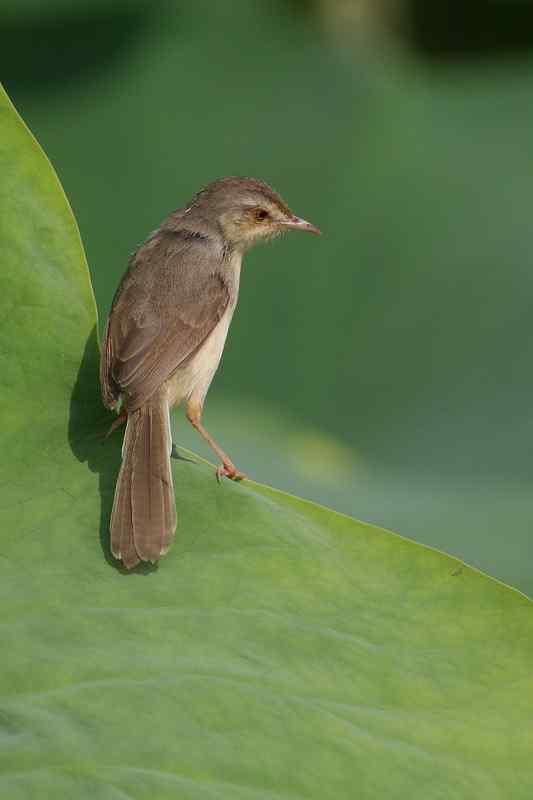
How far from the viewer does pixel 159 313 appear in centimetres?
407

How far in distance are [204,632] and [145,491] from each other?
0.60m

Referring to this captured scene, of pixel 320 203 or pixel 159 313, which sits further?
pixel 320 203

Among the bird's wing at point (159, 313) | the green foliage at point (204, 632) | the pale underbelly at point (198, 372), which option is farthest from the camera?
the pale underbelly at point (198, 372)

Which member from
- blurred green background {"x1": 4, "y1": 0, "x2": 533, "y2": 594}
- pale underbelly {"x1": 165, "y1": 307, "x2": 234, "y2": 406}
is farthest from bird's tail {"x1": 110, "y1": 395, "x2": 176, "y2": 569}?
blurred green background {"x1": 4, "y1": 0, "x2": 533, "y2": 594}

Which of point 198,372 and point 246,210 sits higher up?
point 246,210

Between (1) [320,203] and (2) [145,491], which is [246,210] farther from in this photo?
(2) [145,491]

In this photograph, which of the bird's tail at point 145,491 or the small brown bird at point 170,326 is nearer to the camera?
the bird's tail at point 145,491

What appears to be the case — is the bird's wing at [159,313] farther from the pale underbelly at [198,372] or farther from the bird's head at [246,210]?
the bird's head at [246,210]

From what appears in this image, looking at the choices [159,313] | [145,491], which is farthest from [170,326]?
[145,491]

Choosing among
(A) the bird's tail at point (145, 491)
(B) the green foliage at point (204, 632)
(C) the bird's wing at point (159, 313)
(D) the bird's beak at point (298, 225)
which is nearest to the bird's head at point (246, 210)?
(D) the bird's beak at point (298, 225)

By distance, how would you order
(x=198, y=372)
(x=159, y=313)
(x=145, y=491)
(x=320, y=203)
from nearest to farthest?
(x=145, y=491), (x=159, y=313), (x=198, y=372), (x=320, y=203)

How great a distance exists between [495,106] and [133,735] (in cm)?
455

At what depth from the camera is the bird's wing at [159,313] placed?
3820 mm

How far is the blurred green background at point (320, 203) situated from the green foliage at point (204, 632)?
2602mm
